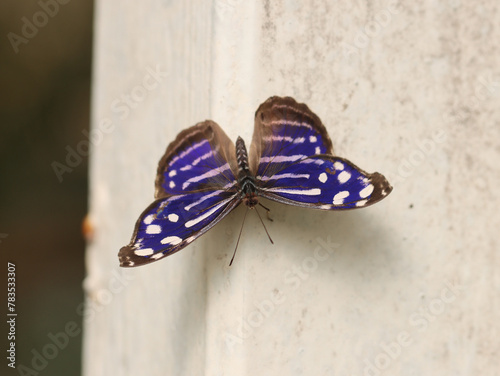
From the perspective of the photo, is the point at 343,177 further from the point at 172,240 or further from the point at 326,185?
the point at 172,240

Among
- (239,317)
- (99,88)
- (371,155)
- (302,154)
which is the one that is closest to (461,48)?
(371,155)
